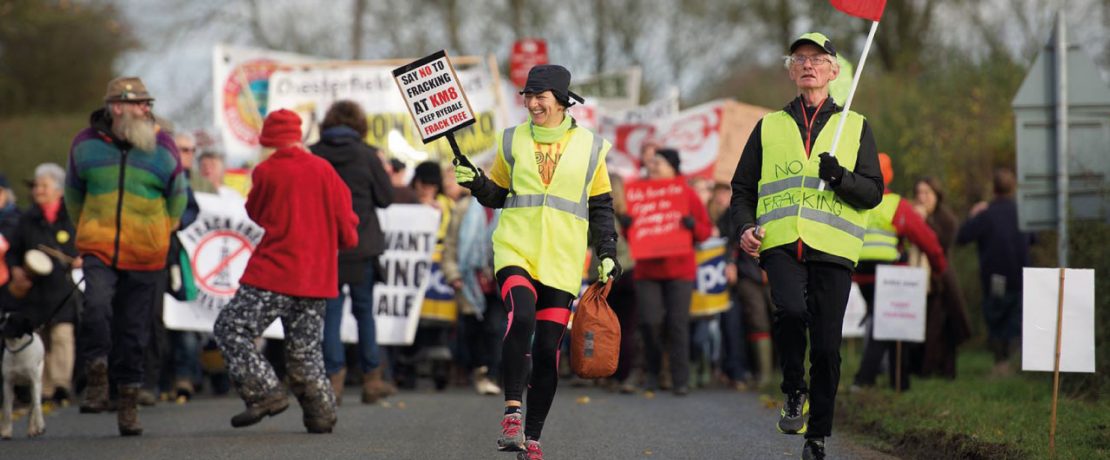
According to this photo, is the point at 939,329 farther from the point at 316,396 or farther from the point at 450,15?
the point at 450,15

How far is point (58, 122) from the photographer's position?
25.7 meters

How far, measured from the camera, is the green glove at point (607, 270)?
8.28 m

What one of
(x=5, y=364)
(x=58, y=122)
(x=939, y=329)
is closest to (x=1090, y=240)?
(x=939, y=329)

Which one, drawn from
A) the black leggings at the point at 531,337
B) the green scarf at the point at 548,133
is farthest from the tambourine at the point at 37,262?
the green scarf at the point at 548,133

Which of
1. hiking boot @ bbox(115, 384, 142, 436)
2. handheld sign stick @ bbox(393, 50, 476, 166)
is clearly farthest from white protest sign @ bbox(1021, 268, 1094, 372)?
hiking boot @ bbox(115, 384, 142, 436)

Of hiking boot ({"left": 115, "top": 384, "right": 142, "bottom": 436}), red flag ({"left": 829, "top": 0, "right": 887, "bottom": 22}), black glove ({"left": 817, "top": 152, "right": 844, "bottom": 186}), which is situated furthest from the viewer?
hiking boot ({"left": 115, "top": 384, "right": 142, "bottom": 436})

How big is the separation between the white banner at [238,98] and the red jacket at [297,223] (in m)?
9.61

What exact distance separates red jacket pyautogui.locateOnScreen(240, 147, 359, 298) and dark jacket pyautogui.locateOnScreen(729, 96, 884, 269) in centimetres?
312

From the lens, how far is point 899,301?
1328 centimetres

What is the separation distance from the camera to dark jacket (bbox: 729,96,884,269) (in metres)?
8.01

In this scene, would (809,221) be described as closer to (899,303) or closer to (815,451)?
(815,451)

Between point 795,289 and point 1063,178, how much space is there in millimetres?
Answer: 5468

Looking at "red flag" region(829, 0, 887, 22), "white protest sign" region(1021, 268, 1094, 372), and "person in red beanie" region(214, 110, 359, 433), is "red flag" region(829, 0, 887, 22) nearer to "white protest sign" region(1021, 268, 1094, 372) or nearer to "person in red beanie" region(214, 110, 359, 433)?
"white protest sign" region(1021, 268, 1094, 372)

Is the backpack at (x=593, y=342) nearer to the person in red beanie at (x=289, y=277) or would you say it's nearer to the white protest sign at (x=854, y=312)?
the person in red beanie at (x=289, y=277)
